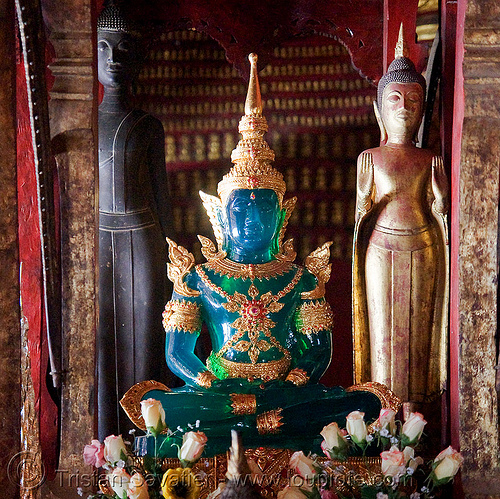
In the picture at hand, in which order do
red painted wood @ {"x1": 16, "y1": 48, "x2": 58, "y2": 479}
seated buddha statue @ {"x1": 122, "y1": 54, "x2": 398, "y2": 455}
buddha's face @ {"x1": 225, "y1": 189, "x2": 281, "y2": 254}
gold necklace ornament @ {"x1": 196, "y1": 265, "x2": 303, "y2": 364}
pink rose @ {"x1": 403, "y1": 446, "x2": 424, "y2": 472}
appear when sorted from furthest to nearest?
red painted wood @ {"x1": 16, "y1": 48, "x2": 58, "y2": 479}, buddha's face @ {"x1": 225, "y1": 189, "x2": 281, "y2": 254}, gold necklace ornament @ {"x1": 196, "y1": 265, "x2": 303, "y2": 364}, seated buddha statue @ {"x1": 122, "y1": 54, "x2": 398, "y2": 455}, pink rose @ {"x1": 403, "y1": 446, "x2": 424, "y2": 472}

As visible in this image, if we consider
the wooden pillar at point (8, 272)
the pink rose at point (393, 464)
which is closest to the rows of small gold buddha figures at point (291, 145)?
the wooden pillar at point (8, 272)

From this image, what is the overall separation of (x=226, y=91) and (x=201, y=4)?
49 cm

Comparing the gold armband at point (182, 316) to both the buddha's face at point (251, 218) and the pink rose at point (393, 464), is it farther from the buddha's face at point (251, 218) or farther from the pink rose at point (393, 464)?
the pink rose at point (393, 464)

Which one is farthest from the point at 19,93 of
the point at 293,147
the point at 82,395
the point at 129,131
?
the point at 82,395

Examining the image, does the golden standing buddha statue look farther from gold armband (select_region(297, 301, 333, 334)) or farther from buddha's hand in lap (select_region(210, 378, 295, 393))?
buddha's hand in lap (select_region(210, 378, 295, 393))

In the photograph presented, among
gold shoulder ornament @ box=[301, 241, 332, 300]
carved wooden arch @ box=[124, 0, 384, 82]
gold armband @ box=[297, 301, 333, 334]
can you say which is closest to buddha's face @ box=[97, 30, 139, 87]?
carved wooden arch @ box=[124, 0, 384, 82]

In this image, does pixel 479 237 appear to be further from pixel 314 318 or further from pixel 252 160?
pixel 252 160

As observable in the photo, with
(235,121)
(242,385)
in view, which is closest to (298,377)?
(242,385)

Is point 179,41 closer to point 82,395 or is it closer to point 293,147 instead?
point 293,147

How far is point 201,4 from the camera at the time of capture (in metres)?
4.97

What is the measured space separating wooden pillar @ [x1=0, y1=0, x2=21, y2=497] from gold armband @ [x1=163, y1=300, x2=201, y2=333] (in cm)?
86

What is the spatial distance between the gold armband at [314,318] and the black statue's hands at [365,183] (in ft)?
1.55

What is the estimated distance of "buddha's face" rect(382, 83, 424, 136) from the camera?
4.18 m

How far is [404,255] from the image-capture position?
4.13 m
